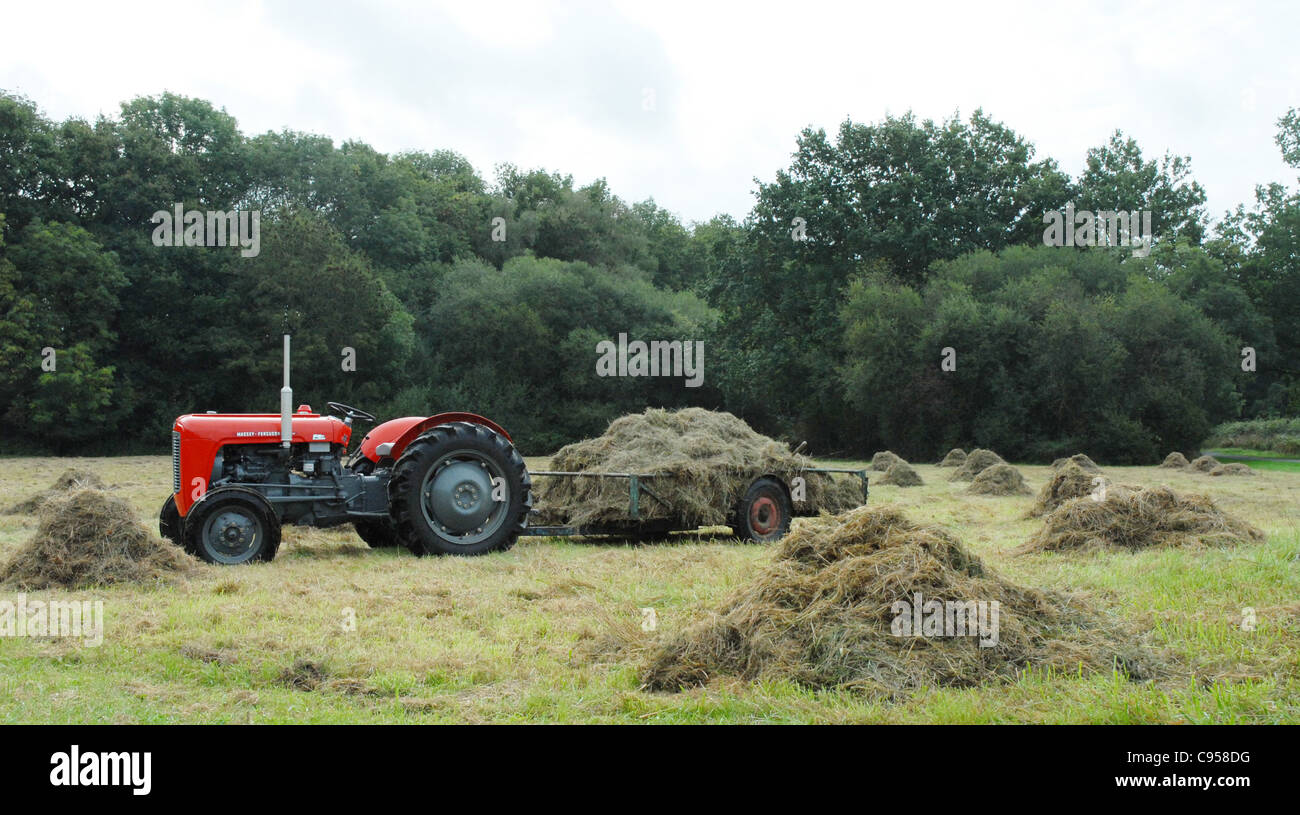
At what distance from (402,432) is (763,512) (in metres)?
3.95

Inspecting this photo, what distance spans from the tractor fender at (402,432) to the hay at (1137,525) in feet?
17.8

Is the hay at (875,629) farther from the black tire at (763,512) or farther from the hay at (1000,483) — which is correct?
the hay at (1000,483)

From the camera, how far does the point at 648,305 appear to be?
43.0m

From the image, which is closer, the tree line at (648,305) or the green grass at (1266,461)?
the green grass at (1266,461)

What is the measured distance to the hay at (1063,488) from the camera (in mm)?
12570

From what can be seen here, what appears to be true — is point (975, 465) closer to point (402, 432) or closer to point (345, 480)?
point (402, 432)

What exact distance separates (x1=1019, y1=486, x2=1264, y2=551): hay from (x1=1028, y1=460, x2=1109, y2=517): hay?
7.68 feet
